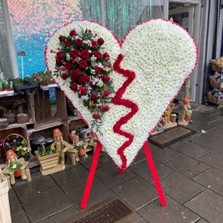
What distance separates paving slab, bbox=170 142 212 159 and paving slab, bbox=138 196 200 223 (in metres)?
1.09

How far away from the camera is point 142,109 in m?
1.93

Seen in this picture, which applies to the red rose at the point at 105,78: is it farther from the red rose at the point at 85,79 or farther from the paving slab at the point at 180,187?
the paving slab at the point at 180,187

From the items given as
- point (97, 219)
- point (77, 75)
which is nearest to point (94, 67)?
point (77, 75)

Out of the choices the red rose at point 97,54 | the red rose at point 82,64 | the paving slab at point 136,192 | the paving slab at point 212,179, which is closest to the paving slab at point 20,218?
the paving slab at point 136,192

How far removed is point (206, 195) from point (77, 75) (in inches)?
69.6

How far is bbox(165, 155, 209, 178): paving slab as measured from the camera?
2.82 meters

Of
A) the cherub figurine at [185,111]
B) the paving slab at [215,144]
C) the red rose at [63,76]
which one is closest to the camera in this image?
the red rose at [63,76]

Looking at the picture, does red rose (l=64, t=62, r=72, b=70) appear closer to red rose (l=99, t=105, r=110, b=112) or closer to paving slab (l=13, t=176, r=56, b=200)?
red rose (l=99, t=105, r=110, b=112)

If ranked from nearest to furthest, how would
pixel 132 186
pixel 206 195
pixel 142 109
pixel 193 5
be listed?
pixel 142 109, pixel 206 195, pixel 132 186, pixel 193 5

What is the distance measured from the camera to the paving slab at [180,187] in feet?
7.86

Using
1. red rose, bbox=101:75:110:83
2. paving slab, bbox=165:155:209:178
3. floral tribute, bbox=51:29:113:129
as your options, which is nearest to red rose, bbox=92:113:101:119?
floral tribute, bbox=51:29:113:129

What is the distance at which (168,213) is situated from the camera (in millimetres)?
2186

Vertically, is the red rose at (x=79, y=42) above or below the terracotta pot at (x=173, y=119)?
above

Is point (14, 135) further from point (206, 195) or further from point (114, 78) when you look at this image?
point (206, 195)
